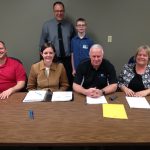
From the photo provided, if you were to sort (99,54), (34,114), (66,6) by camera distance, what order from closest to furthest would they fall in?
(34,114) → (99,54) → (66,6)

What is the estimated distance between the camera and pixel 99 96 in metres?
2.27

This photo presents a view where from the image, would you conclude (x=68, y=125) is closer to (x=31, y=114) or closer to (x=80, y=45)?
(x=31, y=114)

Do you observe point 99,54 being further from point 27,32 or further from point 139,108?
point 27,32

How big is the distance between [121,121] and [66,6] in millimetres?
2691

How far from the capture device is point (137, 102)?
84.7 inches

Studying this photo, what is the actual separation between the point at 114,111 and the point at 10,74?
1278 millimetres

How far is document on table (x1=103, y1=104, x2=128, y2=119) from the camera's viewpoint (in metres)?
1.86

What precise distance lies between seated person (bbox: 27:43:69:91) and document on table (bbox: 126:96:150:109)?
2.61ft

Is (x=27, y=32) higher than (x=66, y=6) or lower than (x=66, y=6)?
lower

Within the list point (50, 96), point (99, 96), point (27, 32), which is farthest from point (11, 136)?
point (27, 32)

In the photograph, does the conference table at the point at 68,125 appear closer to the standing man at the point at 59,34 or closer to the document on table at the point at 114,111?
the document on table at the point at 114,111

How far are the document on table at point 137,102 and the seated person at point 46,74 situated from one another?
0.80m

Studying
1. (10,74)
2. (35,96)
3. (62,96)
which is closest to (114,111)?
(62,96)

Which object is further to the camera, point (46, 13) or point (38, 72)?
point (46, 13)
